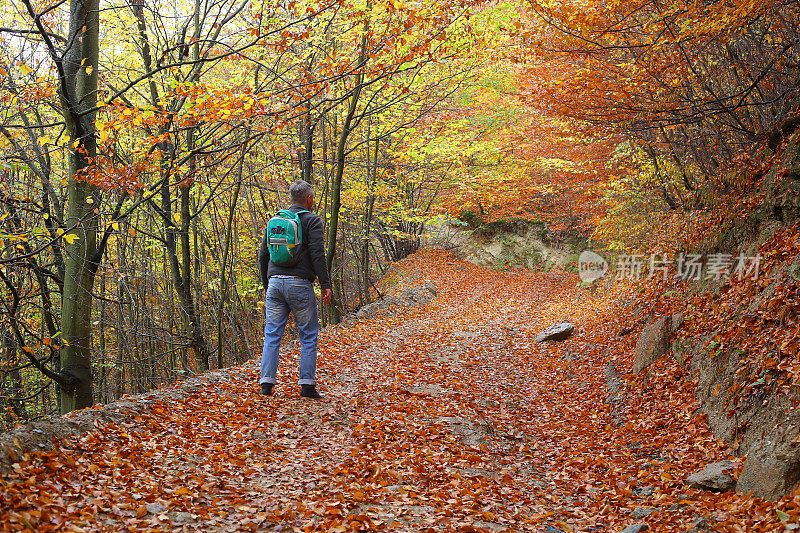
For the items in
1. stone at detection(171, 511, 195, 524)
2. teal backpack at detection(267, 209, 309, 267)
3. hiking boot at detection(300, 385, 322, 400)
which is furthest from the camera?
hiking boot at detection(300, 385, 322, 400)

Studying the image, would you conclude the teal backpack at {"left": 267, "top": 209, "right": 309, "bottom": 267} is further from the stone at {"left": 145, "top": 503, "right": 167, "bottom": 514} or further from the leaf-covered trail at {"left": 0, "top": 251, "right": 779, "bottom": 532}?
the stone at {"left": 145, "top": 503, "right": 167, "bottom": 514}

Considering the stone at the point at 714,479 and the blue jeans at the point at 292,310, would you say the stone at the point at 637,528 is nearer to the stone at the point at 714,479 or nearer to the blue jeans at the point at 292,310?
the stone at the point at 714,479

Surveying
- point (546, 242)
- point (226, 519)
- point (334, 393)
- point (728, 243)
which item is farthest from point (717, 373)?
point (546, 242)

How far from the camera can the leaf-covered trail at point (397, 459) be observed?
338cm

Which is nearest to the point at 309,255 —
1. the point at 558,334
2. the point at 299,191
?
the point at 299,191

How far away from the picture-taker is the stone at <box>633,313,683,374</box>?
6.87m

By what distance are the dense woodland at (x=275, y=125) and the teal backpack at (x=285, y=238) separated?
136cm

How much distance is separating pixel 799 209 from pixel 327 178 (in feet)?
33.6

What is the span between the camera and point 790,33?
19.1ft

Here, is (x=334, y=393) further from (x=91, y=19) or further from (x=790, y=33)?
(x=790, y=33)

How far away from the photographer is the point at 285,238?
5.75 meters

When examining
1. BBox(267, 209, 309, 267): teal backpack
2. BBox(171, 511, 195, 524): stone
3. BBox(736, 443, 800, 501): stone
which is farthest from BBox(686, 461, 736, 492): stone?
BBox(267, 209, 309, 267): teal backpack

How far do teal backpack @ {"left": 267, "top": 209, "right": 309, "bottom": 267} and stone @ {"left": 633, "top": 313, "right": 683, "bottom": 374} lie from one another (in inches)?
191

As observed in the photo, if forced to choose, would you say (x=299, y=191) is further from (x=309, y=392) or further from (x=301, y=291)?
(x=309, y=392)
